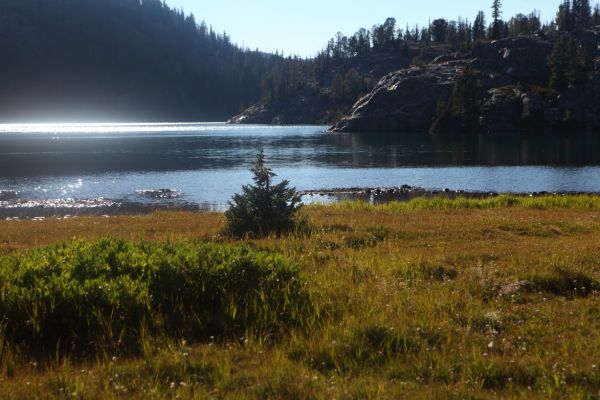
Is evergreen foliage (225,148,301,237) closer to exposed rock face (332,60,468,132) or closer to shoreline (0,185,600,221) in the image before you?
shoreline (0,185,600,221)

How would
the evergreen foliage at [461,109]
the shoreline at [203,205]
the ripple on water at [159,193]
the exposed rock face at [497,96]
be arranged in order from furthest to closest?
the evergreen foliage at [461,109] → the exposed rock face at [497,96] → the ripple on water at [159,193] → the shoreline at [203,205]

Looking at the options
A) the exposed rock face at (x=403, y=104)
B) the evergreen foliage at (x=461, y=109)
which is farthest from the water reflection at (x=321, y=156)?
the exposed rock face at (x=403, y=104)

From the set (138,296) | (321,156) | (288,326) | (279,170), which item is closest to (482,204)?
(288,326)

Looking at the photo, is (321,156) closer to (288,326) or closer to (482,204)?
(482,204)

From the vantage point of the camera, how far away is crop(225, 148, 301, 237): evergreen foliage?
22.0 metres

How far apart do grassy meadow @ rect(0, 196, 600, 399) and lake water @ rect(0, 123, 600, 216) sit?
38.1 meters

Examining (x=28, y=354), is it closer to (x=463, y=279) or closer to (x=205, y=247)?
(x=205, y=247)

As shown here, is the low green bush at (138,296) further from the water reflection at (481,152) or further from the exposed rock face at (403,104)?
the exposed rock face at (403,104)

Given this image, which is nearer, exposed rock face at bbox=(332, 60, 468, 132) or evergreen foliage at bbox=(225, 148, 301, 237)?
evergreen foliage at bbox=(225, 148, 301, 237)

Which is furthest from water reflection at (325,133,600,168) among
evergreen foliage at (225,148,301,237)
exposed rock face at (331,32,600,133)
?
evergreen foliage at (225,148,301,237)

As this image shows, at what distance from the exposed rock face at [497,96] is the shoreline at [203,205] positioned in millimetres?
99360

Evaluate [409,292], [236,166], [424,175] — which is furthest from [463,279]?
[236,166]

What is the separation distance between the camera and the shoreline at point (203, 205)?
4509 cm

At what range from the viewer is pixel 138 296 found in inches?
368
